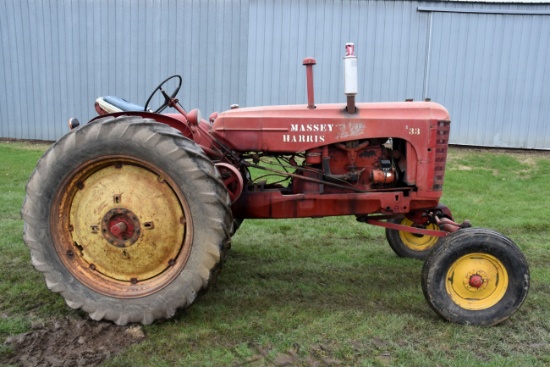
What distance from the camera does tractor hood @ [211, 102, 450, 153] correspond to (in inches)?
143

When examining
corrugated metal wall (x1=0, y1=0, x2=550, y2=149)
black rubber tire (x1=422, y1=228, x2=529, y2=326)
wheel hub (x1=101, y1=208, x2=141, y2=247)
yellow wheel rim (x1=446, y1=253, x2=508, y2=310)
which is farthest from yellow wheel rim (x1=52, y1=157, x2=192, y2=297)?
corrugated metal wall (x1=0, y1=0, x2=550, y2=149)

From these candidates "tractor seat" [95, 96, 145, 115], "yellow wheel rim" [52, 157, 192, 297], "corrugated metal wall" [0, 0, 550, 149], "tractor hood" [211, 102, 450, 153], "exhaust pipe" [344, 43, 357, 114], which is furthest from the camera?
"corrugated metal wall" [0, 0, 550, 149]

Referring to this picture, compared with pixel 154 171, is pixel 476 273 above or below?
below

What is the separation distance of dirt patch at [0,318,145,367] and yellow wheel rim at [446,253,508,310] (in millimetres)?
2033

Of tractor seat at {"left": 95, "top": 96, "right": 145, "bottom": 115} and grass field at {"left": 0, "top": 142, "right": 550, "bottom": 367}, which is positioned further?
tractor seat at {"left": 95, "top": 96, "right": 145, "bottom": 115}

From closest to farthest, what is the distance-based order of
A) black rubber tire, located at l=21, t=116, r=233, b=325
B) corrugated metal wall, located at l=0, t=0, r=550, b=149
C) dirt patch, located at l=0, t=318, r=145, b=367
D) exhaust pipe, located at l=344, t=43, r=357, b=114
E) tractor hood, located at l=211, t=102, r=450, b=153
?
dirt patch, located at l=0, t=318, r=145, b=367 → black rubber tire, located at l=21, t=116, r=233, b=325 → exhaust pipe, located at l=344, t=43, r=357, b=114 → tractor hood, located at l=211, t=102, r=450, b=153 → corrugated metal wall, located at l=0, t=0, r=550, b=149

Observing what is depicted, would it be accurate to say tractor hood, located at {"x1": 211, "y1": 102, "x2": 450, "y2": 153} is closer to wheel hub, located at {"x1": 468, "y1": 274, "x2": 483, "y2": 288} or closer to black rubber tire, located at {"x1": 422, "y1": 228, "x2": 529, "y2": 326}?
black rubber tire, located at {"x1": 422, "y1": 228, "x2": 529, "y2": 326}

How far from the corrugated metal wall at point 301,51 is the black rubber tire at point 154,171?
24.9ft

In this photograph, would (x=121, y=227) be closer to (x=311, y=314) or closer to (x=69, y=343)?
(x=69, y=343)

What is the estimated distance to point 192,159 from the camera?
310 cm

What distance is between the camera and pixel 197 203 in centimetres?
310

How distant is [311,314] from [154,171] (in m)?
1.41

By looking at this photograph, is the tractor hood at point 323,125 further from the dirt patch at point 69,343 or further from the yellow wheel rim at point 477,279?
the dirt patch at point 69,343

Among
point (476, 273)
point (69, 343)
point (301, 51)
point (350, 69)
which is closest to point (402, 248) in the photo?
point (476, 273)
